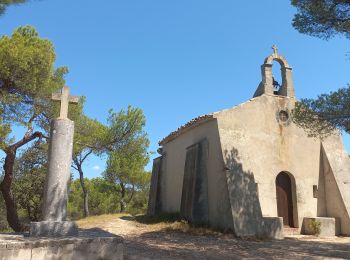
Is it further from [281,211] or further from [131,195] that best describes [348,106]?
[131,195]

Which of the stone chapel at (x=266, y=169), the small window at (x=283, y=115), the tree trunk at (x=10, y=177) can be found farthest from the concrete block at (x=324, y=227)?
the tree trunk at (x=10, y=177)

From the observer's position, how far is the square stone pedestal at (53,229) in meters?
6.71

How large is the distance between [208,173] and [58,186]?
24.7 feet

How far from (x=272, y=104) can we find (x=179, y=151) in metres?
4.77

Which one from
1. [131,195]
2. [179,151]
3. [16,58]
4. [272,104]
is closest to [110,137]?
[179,151]

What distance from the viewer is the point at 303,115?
10438mm

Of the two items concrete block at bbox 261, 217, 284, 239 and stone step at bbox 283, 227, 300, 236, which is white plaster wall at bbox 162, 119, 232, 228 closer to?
concrete block at bbox 261, 217, 284, 239

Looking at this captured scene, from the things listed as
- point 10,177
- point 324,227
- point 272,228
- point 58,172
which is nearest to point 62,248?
point 58,172

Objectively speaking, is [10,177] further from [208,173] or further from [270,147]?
[270,147]

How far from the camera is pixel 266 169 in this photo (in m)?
13.7

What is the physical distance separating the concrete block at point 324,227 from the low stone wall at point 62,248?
9.31 meters

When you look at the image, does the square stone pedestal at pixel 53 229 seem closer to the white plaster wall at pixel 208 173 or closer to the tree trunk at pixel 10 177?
the white plaster wall at pixel 208 173

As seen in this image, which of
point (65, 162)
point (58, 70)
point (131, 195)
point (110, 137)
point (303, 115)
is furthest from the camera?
point (131, 195)

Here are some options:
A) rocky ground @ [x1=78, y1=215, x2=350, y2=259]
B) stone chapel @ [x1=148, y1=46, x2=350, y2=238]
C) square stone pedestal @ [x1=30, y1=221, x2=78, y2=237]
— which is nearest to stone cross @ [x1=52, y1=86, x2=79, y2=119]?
square stone pedestal @ [x1=30, y1=221, x2=78, y2=237]
